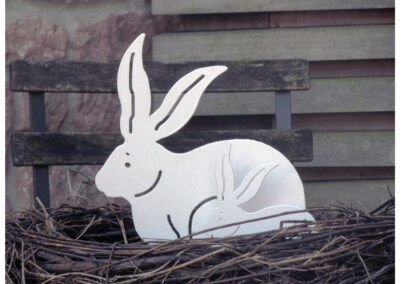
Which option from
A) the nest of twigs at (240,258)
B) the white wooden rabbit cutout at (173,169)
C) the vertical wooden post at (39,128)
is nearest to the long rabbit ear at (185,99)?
the white wooden rabbit cutout at (173,169)

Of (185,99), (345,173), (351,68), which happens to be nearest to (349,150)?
(345,173)

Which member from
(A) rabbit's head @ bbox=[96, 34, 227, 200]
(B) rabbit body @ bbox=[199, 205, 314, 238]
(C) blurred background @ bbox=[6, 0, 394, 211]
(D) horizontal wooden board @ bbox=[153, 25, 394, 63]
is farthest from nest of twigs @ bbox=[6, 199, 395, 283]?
(D) horizontal wooden board @ bbox=[153, 25, 394, 63]

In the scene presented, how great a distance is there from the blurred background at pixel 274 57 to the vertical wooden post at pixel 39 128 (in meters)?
0.21

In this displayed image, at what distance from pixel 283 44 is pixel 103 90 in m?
0.60

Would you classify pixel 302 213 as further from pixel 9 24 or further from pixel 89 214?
pixel 9 24

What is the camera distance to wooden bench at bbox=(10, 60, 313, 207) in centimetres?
147

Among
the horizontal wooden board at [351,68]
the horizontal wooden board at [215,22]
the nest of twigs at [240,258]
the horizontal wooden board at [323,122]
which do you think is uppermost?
the horizontal wooden board at [215,22]

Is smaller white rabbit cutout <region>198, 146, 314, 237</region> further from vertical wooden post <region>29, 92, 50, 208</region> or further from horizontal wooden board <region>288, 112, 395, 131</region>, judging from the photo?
horizontal wooden board <region>288, 112, 395, 131</region>

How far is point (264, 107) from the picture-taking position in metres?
1.79

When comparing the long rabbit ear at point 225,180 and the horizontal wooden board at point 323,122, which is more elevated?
the horizontal wooden board at point 323,122

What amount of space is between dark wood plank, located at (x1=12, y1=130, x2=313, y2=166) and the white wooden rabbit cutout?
0.28 metres

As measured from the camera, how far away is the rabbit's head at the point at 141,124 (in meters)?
1.20

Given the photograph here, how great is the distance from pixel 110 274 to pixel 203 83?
0.44 meters

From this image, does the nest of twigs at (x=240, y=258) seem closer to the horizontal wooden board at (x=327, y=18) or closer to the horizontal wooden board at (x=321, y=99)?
the horizontal wooden board at (x=321, y=99)
